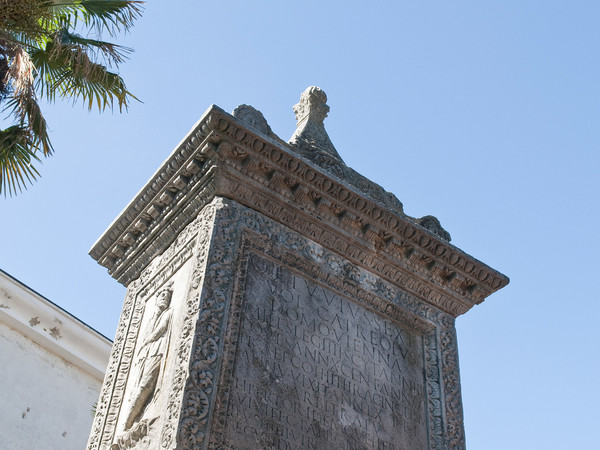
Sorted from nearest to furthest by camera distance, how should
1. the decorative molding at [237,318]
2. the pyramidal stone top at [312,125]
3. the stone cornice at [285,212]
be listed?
the decorative molding at [237,318], the stone cornice at [285,212], the pyramidal stone top at [312,125]

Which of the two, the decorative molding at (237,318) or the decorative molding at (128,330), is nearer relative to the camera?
the decorative molding at (237,318)

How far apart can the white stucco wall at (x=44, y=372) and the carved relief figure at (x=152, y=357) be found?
29.6 feet

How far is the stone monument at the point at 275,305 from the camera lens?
606cm

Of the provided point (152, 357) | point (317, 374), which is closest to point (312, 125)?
point (317, 374)

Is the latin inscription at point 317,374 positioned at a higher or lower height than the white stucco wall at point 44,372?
lower

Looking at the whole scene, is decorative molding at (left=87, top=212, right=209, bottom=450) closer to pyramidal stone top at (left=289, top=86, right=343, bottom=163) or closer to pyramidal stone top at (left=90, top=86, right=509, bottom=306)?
pyramidal stone top at (left=90, top=86, right=509, bottom=306)

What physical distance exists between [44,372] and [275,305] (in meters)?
10.2

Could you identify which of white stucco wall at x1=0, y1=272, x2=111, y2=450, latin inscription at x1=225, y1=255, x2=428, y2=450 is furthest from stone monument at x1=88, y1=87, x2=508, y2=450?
white stucco wall at x1=0, y1=272, x2=111, y2=450

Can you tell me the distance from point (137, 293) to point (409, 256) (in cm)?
265

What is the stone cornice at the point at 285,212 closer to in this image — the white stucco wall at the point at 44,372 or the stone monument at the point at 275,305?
the stone monument at the point at 275,305

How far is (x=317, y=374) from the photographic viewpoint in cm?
656

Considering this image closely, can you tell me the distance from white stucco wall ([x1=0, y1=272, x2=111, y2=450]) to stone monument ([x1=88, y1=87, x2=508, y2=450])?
8.01 metres

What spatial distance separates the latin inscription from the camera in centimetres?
605

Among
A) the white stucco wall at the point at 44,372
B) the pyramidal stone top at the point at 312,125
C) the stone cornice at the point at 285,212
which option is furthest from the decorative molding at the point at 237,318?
the white stucco wall at the point at 44,372
